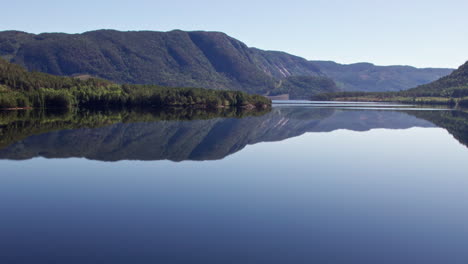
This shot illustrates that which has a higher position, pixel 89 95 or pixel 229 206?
pixel 89 95

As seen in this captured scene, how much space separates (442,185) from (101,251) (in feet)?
88.6

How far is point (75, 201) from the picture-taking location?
23.6m

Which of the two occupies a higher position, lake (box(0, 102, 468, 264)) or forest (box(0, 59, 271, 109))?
forest (box(0, 59, 271, 109))

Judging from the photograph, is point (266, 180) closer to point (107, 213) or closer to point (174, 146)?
point (107, 213)

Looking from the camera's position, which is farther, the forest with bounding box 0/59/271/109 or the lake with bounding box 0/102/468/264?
the forest with bounding box 0/59/271/109

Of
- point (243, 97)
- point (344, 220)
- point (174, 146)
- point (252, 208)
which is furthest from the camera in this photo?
point (243, 97)

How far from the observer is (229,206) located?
22.7 meters

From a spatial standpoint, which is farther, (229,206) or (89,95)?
(89,95)

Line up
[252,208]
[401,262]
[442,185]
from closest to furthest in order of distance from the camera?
[401,262] < [252,208] < [442,185]

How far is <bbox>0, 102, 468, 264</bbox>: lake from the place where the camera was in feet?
52.9

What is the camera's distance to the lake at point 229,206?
52.9 feet

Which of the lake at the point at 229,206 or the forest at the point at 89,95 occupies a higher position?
the forest at the point at 89,95

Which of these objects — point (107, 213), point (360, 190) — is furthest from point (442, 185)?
point (107, 213)

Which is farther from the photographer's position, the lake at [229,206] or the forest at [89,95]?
the forest at [89,95]
